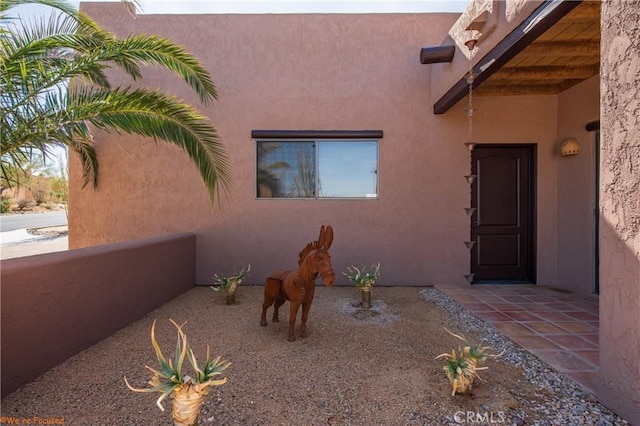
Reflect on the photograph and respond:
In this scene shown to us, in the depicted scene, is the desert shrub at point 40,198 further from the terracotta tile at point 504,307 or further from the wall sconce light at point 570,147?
the wall sconce light at point 570,147

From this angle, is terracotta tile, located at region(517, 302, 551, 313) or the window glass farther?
the window glass

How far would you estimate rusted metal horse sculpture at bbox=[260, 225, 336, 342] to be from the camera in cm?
249

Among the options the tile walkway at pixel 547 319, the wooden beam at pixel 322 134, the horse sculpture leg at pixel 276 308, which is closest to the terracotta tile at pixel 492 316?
the tile walkway at pixel 547 319

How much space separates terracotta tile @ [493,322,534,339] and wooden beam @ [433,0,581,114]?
2760 mm

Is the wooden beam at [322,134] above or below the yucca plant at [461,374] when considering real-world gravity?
above

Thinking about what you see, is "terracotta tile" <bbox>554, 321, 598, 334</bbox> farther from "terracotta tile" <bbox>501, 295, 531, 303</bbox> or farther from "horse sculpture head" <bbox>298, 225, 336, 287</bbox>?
"horse sculpture head" <bbox>298, 225, 336, 287</bbox>

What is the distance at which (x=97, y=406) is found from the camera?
1935 mm

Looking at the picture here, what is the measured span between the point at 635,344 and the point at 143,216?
5.80 m

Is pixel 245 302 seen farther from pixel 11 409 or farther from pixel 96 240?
pixel 96 240

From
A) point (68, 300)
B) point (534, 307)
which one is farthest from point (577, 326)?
point (68, 300)

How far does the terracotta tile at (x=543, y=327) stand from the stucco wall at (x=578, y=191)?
176cm

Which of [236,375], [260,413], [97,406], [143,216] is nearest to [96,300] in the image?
[97,406]

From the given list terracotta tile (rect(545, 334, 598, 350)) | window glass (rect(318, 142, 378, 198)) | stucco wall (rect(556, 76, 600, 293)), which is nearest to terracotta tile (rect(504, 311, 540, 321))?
terracotta tile (rect(545, 334, 598, 350))

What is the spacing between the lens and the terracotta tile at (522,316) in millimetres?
3317
